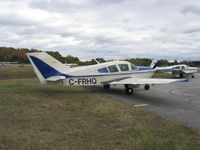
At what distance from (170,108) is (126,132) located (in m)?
3.46

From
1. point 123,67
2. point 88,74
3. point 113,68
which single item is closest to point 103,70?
point 113,68

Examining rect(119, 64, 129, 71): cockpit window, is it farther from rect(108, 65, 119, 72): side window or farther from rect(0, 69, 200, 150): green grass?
rect(0, 69, 200, 150): green grass

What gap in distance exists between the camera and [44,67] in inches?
380

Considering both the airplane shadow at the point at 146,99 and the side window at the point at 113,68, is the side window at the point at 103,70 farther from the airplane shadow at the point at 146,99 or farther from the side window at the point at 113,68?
the airplane shadow at the point at 146,99

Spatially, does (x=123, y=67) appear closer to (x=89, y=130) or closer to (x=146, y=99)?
(x=146, y=99)

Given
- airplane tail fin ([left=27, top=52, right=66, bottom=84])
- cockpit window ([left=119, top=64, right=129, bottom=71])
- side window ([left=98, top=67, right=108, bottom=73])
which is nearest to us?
airplane tail fin ([left=27, top=52, right=66, bottom=84])

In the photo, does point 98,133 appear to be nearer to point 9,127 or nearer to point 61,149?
point 61,149

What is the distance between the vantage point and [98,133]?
14.7 ft

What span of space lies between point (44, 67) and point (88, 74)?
2.38 meters

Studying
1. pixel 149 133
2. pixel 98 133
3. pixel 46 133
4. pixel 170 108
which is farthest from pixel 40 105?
pixel 170 108

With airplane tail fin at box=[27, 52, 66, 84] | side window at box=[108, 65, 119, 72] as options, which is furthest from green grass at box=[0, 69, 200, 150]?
side window at box=[108, 65, 119, 72]

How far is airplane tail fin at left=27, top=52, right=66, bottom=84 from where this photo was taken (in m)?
9.55

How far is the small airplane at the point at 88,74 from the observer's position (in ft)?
31.6

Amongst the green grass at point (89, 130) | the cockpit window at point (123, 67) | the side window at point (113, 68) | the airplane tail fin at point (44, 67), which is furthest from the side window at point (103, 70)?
the green grass at point (89, 130)
